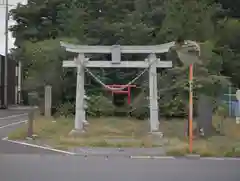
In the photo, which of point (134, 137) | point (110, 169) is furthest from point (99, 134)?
point (110, 169)

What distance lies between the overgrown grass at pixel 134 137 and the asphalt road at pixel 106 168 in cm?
219

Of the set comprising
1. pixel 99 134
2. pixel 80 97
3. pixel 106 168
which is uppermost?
pixel 80 97

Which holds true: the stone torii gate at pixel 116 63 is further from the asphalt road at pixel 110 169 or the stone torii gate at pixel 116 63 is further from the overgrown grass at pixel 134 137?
the asphalt road at pixel 110 169

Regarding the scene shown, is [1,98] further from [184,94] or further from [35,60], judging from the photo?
[184,94]

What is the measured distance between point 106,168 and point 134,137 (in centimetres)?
893

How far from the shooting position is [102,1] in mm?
38094

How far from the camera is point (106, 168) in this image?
1232 centimetres

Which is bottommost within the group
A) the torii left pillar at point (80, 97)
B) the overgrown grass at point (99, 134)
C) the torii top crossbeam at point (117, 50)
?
the overgrown grass at point (99, 134)

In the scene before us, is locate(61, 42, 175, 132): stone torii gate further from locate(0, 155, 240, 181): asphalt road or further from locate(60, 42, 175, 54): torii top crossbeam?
locate(0, 155, 240, 181): asphalt road

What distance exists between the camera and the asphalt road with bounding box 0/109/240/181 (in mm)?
10742

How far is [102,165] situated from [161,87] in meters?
16.7

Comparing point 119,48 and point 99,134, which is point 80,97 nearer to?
point 99,134

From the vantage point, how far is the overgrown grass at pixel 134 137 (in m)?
17.0

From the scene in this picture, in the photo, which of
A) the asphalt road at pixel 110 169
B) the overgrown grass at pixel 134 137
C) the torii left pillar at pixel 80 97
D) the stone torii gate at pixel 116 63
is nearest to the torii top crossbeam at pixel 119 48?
the stone torii gate at pixel 116 63
